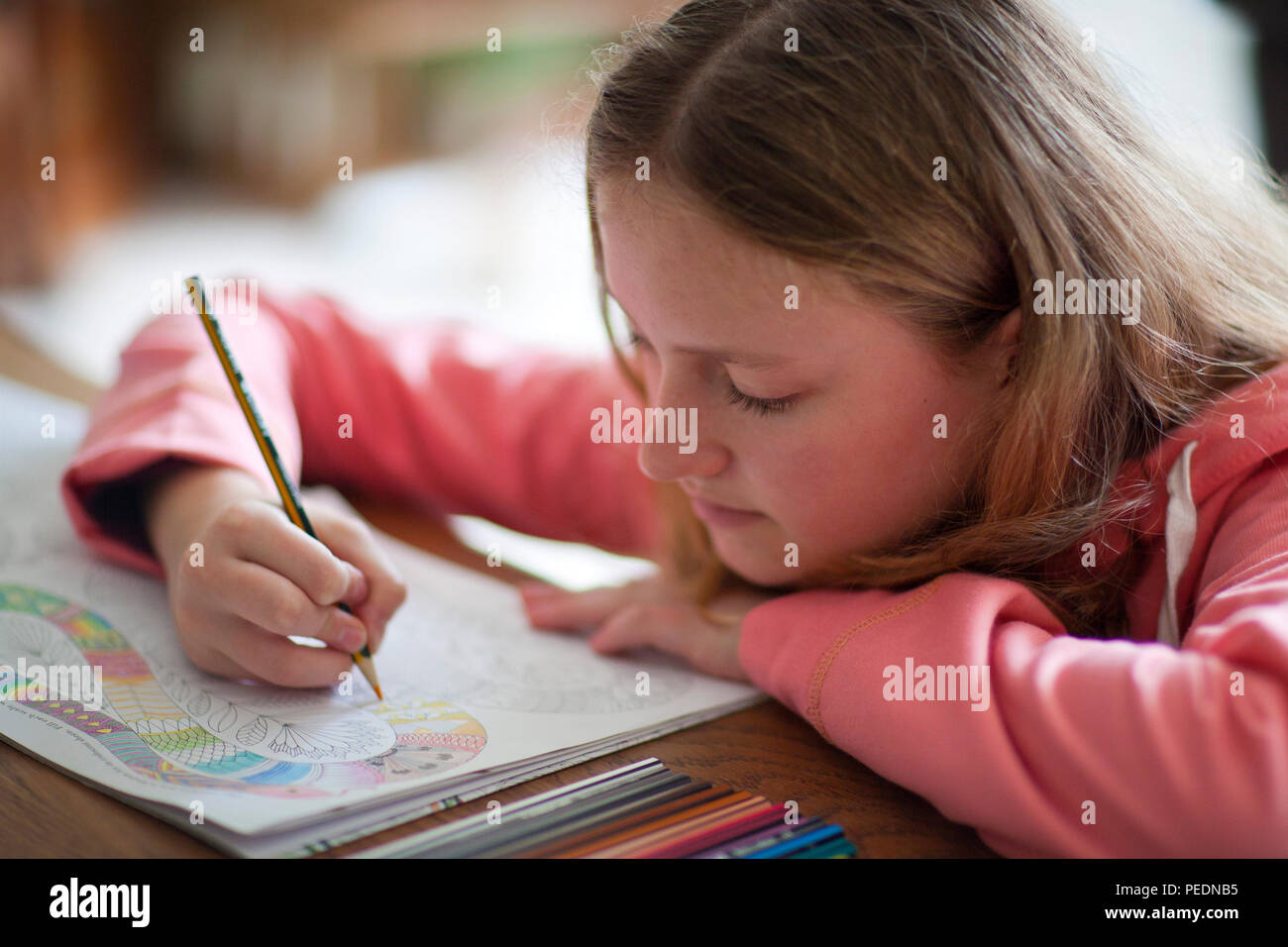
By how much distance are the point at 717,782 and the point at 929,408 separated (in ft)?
0.75

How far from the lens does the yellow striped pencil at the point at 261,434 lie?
515mm

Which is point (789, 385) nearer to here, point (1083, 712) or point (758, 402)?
point (758, 402)

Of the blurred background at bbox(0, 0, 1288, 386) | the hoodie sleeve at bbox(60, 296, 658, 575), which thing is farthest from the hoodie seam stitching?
the blurred background at bbox(0, 0, 1288, 386)

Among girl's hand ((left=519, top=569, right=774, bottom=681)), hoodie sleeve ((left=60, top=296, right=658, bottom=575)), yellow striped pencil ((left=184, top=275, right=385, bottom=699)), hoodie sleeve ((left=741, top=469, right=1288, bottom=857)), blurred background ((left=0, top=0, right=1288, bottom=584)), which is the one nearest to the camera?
hoodie sleeve ((left=741, top=469, right=1288, bottom=857))

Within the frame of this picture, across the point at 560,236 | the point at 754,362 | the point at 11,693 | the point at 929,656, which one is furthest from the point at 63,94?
the point at 929,656

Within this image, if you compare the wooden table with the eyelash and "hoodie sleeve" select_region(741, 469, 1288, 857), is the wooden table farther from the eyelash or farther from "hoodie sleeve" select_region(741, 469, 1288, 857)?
the eyelash

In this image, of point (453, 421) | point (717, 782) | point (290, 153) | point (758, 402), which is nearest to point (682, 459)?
point (758, 402)

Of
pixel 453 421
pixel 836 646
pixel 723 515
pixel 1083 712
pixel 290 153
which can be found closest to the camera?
pixel 1083 712

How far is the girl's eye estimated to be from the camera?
555 millimetres

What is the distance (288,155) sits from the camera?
6.82 ft

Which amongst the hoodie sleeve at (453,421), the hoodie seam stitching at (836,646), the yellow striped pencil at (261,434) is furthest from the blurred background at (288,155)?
the hoodie seam stitching at (836,646)

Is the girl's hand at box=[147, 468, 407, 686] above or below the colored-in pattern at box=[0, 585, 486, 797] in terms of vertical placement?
above

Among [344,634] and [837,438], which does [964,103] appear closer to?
[837,438]
